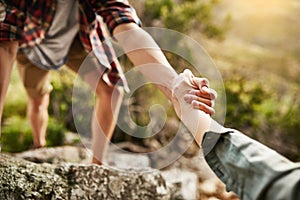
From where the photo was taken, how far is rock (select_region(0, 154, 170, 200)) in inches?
40.4

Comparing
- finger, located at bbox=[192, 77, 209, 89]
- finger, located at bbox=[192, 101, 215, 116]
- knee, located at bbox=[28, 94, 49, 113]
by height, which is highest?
finger, located at bbox=[192, 77, 209, 89]

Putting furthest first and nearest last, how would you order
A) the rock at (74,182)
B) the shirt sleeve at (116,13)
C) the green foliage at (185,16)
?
the green foliage at (185,16), the shirt sleeve at (116,13), the rock at (74,182)

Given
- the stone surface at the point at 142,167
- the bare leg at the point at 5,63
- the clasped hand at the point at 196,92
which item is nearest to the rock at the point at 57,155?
the stone surface at the point at 142,167

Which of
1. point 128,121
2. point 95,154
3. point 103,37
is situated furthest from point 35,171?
point 128,121

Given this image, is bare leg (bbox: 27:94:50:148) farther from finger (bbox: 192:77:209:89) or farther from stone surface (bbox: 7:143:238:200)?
finger (bbox: 192:77:209:89)

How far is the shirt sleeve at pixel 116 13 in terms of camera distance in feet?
3.94

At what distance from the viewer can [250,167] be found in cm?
62

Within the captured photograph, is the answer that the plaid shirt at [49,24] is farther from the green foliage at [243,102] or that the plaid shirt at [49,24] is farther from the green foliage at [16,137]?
the green foliage at [243,102]

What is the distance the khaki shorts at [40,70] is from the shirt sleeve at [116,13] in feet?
0.86

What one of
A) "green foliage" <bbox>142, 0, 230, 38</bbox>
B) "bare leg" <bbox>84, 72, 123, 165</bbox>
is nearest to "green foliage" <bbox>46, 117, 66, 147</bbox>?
"green foliage" <bbox>142, 0, 230, 38</bbox>

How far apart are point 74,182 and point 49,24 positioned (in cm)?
56

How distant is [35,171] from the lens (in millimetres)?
1090

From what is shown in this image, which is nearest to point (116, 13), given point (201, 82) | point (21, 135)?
point (201, 82)

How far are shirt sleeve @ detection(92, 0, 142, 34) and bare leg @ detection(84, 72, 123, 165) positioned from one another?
0.28 meters
